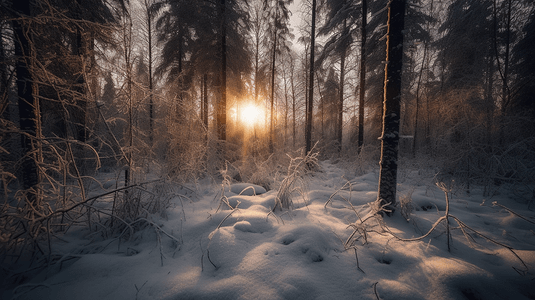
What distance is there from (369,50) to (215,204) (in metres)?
8.63

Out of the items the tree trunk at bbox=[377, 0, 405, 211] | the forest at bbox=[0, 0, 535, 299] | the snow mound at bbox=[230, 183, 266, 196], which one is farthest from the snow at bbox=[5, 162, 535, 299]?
the snow mound at bbox=[230, 183, 266, 196]

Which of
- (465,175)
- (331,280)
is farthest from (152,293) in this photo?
(465,175)

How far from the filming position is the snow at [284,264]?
1461mm

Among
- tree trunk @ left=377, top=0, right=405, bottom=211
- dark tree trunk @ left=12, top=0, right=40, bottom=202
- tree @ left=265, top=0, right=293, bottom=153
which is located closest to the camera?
dark tree trunk @ left=12, top=0, right=40, bottom=202

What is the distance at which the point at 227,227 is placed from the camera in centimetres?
246

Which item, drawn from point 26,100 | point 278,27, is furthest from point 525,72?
point 26,100

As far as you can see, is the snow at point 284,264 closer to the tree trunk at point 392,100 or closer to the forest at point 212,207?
the forest at point 212,207

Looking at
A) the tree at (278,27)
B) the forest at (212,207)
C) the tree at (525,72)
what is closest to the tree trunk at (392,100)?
the forest at (212,207)

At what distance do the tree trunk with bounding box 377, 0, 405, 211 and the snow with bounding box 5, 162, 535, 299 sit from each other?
585mm

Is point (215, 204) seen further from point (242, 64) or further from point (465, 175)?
point (242, 64)

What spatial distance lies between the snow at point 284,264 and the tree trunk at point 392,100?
59cm

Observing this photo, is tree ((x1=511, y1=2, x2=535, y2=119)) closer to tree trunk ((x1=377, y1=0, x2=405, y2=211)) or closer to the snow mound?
tree trunk ((x1=377, y1=0, x2=405, y2=211))

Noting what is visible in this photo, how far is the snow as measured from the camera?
1.46 m

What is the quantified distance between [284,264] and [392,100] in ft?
9.55
